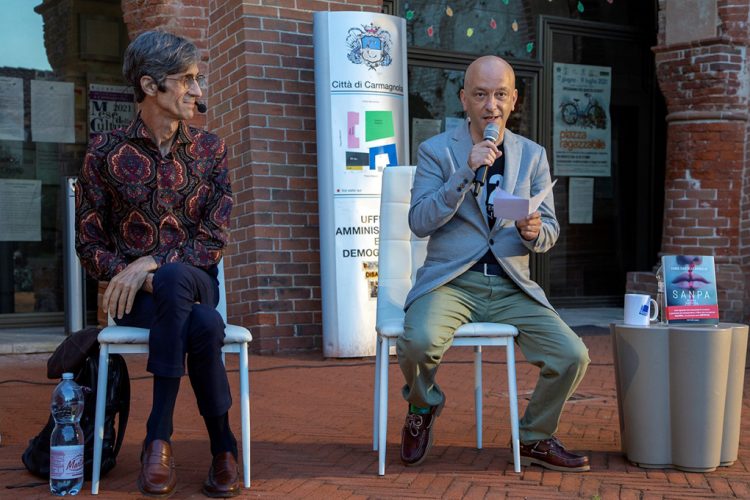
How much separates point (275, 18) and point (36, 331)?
130 inches

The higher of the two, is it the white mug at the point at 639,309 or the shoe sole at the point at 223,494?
the white mug at the point at 639,309

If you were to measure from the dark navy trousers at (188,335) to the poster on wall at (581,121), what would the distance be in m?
7.17

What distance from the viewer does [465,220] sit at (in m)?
3.85

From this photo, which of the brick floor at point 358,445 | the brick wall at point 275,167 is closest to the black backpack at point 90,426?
the brick floor at point 358,445

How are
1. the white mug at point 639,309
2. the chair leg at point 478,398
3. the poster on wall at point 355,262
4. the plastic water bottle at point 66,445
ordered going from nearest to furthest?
the plastic water bottle at point 66,445 < the white mug at point 639,309 < the chair leg at point 478,398 < the poster on wall at point 355,262

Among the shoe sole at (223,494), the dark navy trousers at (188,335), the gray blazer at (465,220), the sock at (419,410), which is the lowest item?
the shoe sole at (223,494)

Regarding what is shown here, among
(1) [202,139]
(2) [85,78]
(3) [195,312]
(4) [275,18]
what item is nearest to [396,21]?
(4) [275,18]

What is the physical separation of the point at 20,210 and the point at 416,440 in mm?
5665

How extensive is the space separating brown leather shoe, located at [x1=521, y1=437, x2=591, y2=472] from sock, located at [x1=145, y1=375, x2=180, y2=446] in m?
1.38

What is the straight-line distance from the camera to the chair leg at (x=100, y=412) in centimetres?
331

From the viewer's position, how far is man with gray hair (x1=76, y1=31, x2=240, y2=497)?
10.7ft

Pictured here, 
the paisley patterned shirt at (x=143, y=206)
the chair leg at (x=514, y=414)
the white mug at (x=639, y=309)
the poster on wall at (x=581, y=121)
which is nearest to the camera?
the paisley patterned shirt at (x=143, y=206)

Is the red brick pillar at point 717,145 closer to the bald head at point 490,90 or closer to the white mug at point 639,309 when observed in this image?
the white mug at point 639,309

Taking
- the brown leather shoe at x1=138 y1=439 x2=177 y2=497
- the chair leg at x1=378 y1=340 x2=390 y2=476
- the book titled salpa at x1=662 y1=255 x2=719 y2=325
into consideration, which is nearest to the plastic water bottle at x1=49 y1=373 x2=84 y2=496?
the brown leather shoe at x1=138 y1=439 x2=177 y2=497
